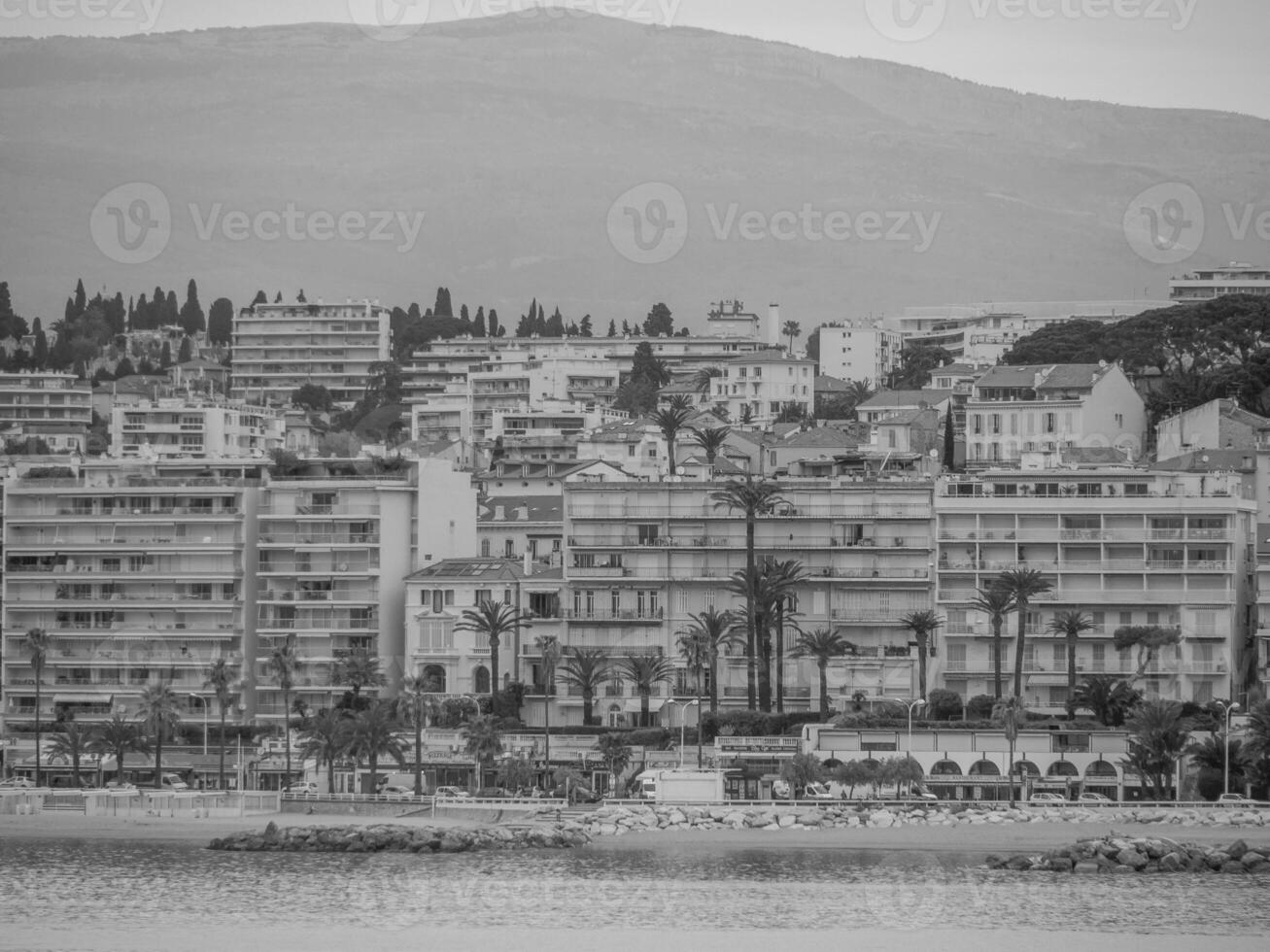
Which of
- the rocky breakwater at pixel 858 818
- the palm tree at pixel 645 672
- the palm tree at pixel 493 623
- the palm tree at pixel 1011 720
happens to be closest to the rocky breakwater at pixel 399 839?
the rocky breakwater at pixel 858 818

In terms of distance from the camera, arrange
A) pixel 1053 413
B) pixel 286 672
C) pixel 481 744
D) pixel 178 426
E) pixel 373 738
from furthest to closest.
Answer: pixel 178 426, pixel 1053 413, pixel 286 672, pixel 481 744, pixel 373 738

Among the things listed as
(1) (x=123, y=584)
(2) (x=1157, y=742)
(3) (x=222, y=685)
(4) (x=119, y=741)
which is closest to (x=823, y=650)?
(2) (x=1157, y=742)

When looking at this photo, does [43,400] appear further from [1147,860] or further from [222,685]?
[1147,860]

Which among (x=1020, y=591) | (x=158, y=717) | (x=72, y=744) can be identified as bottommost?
(x=72, y=744)

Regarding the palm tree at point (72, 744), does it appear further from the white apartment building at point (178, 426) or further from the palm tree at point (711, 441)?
the white apartment building at point (178, 426)

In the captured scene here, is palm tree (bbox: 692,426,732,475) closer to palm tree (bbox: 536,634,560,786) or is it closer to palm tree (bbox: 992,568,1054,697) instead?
palm tree (bbox: 536,634,560,786)
